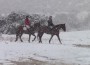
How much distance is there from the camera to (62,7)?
71.3 m

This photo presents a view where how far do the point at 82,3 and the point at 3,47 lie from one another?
48785 millimetres

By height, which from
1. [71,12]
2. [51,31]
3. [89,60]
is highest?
[71,12]

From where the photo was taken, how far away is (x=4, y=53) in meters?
21.9

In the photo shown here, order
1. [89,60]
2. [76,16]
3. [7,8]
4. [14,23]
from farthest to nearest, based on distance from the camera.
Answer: [7,8]
[76,16]
[14,23]
[89,60]

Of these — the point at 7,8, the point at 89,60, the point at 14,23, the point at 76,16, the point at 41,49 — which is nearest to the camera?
the point at 89,60

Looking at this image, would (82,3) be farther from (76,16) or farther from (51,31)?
(51,31)

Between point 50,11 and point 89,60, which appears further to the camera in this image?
point 50,11

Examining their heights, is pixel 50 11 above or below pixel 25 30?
above

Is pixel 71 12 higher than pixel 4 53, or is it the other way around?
pixel 71 12

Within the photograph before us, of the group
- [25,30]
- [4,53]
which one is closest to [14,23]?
[25,30]

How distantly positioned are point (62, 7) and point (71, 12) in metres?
6.40

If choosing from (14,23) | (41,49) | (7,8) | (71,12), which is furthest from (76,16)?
(41,49)

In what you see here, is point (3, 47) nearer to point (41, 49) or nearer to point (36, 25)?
point (41, 49)

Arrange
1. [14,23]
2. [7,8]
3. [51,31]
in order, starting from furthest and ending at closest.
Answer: [7,8] < [14,23] < [51,31]
